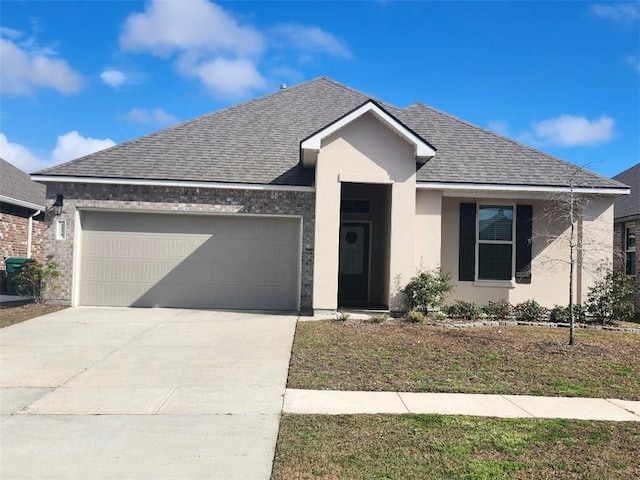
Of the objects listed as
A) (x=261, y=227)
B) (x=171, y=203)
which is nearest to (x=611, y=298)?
(x=261, y=227)

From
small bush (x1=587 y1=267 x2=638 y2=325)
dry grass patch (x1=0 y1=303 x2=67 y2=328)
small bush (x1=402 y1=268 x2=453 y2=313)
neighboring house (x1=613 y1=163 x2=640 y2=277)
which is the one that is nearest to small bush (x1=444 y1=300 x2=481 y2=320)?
small bush (x1=402 y1=268 x2=453 y2=313)

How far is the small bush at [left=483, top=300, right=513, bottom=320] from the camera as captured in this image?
12.4 metres

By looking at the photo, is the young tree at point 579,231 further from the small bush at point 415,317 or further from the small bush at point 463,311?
the small bush at point 415,317

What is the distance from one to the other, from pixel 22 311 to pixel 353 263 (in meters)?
8.54

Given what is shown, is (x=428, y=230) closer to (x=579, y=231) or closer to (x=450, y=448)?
(x=579, y=231)

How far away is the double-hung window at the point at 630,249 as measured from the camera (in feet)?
51.8

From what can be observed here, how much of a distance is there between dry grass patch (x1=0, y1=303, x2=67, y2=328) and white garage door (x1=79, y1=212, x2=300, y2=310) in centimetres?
91

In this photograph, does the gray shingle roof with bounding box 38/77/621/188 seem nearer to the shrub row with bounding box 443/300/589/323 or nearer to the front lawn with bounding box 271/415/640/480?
the shrub row with bounding box 443/300/589/323

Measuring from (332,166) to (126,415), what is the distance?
7.94m

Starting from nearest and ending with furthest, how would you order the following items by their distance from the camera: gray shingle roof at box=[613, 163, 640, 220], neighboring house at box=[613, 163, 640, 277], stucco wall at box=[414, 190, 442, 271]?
stucco wall at box=[414, 190, 442, 271]
neighboring house at box=[613, 163, 640, 277]
gray shingle roof at box=[613, 163, 640, 220]

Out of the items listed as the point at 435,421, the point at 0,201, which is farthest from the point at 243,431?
the point at 0,201

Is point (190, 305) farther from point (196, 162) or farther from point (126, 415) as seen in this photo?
point (126, 415)


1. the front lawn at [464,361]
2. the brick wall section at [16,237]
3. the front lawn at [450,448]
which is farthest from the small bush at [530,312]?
the brick wall section at [16,237]

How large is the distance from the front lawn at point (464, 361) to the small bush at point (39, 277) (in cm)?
675
